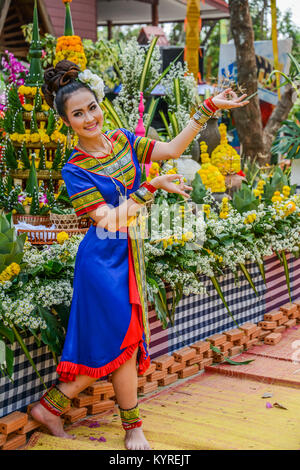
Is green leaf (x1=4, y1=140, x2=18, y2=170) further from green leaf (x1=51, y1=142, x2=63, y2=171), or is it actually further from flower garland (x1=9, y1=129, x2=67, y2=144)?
green leaf (x1=51, y1=142, x2=63, y2=171)

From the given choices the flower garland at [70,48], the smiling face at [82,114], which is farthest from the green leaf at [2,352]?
the flower garland at [70,48]

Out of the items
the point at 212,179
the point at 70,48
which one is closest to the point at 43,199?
the point at 70,48

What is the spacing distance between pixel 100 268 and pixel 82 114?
67cm

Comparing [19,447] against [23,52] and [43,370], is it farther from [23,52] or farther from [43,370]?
[23,52]

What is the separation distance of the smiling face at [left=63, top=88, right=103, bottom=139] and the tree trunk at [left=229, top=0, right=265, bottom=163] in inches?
244

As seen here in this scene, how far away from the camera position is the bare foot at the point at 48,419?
2719 mm

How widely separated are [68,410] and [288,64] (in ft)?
30.0

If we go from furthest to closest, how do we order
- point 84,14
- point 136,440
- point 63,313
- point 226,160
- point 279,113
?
1. point 84,14
2. point 279,113
3. point 226,160
4. point 63,313
5. point 136,440

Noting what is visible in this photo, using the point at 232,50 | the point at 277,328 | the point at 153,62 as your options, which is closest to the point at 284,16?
the point at 232,50

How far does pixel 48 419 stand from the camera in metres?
2.73

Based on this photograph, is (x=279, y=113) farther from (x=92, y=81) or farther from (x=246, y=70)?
(x=92, y=81)
